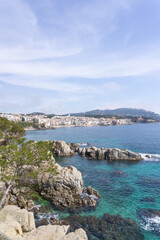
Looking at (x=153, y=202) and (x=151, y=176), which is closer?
(x=153, y=202)

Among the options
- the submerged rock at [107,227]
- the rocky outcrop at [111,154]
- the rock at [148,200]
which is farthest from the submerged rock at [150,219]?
the rocky outcrop at [111,154]

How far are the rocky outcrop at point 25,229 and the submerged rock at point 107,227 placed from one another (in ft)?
13.1

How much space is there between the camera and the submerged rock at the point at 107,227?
563 inches

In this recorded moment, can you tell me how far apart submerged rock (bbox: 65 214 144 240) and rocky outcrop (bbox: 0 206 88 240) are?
13.1ft

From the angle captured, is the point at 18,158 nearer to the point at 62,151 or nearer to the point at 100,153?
the point at 100,153

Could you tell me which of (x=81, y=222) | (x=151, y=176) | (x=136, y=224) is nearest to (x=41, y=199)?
(x=81, y=222)

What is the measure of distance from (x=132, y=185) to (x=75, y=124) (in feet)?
572

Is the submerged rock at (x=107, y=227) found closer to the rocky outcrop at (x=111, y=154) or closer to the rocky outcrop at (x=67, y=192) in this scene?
the rocky outcrop at (x=67, y=192)

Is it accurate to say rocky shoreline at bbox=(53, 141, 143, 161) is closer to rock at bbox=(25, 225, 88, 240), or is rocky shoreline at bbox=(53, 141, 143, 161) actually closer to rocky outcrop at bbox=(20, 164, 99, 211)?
rocky outcrop at bbox=(20, 164, 99, 211)

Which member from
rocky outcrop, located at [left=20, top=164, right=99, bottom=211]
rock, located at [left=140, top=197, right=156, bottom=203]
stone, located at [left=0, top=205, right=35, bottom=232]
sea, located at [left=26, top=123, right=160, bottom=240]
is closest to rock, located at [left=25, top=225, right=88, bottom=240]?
stone, located at [left=0, top=205, right=35, bottom=232]

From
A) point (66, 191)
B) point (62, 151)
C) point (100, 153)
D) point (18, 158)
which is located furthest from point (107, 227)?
point (62, 151)

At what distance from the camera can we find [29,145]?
52.4 ft

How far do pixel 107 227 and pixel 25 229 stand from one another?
26.7ft

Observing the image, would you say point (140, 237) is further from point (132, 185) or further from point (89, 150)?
point (89, 150)
